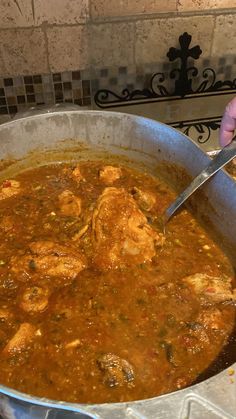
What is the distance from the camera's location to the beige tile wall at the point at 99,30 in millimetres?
2121

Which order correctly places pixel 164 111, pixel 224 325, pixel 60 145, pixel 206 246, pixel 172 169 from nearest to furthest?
1. pixel 224 325
2. pixel 206 246
3. pixel 172 169
4. pixel 60 145
5. pixel 164 111

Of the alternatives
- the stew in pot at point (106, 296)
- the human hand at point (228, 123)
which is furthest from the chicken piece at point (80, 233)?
the human hand at point (228, 123)

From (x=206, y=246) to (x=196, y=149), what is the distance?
42 cm

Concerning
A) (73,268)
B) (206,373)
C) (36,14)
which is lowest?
(206,373)

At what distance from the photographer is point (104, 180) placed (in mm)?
1994

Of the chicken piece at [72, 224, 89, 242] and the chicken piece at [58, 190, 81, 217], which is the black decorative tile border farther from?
the chicken piece at [72, 224, 89, 242]

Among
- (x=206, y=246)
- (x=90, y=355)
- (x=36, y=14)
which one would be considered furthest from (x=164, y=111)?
(x=90, y=355)

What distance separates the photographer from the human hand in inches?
62.7

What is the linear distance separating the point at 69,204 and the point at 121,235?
0.33 meters

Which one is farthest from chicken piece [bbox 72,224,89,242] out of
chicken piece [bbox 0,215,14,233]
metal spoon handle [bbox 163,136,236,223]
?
metal spoon handle [bbox 163,136,236,223]

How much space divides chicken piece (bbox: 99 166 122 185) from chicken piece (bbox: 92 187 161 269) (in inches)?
13.3

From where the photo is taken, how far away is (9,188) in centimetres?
190

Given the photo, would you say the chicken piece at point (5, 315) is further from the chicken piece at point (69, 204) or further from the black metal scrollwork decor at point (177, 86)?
the black metal scrollwork decor at point (177, 86)

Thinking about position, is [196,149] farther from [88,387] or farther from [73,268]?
[88,387]
